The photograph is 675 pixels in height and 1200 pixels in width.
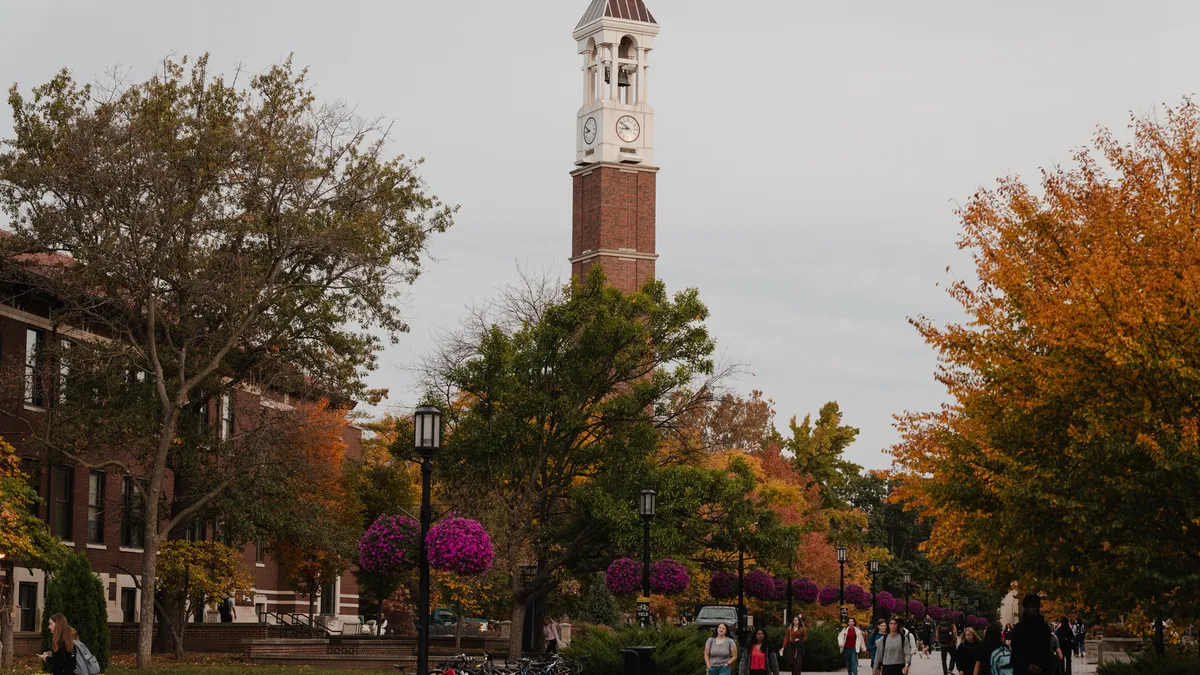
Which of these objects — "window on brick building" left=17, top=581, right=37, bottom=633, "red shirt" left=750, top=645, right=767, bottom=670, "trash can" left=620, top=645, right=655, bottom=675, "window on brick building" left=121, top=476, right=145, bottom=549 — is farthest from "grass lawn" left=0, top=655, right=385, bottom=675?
"red shirt" left=750, top=645, right=767, bottom=670

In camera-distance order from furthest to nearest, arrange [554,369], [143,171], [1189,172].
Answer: [554,369]
[143,171]
[1189,172]

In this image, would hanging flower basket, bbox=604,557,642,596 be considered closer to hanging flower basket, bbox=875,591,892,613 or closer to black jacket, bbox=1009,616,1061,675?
black jacket, bbox=1009,616,1061,675

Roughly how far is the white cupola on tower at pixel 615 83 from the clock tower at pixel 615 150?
56 millimetres

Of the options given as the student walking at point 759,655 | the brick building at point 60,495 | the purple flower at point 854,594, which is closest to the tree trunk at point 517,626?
the brick building at point 60,495

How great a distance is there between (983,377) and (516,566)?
18609 mm

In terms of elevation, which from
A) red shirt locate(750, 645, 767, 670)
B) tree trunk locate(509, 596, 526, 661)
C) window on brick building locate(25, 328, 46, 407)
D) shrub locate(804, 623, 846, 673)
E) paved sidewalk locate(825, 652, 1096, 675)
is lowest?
paved sidewalk locate(825, 652, 1096, 675)

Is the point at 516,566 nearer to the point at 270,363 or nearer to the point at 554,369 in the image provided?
the point at 554,369

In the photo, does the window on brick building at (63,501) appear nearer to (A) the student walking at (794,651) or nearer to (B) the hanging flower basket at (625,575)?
(B) the hanging flower basket at (625,575)

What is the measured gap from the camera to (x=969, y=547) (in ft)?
92.3

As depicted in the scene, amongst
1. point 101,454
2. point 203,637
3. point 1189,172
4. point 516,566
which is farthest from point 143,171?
point 1189,172

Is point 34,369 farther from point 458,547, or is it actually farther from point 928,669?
point 928,669

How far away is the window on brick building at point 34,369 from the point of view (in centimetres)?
4128

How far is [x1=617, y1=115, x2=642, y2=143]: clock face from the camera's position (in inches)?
3484

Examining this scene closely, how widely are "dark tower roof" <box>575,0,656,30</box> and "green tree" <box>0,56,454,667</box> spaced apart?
5103 centimetres
